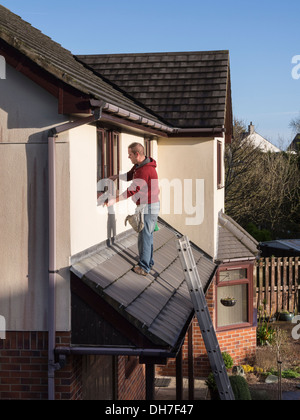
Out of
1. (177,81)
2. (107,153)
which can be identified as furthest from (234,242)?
(107,153)

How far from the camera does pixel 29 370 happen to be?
23.6 ft

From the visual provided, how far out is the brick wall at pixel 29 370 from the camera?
23.2 ft

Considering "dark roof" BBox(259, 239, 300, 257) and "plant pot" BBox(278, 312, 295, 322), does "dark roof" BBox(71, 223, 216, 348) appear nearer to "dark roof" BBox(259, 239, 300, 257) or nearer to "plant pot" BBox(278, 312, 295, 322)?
"plant pot" BBox(278, 312, 295, 322)

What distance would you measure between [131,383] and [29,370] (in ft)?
14.7

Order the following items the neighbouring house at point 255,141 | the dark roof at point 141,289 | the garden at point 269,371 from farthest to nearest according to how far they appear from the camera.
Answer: the neighbouring house at point 255,141 < the garden at point 269,371 < the dark roof at point 141,289

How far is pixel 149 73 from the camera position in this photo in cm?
1534

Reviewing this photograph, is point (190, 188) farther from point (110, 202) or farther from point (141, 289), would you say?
point (141, 289)

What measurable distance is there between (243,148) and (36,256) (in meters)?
21.1

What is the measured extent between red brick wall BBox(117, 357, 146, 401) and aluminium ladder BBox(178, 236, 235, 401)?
2.81 metres

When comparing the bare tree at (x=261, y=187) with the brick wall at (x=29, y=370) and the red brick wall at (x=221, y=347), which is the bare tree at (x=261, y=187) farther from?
the brick wall at (x=29, y=370)

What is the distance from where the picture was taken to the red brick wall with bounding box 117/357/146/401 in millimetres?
10297

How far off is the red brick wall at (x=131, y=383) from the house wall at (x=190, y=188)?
128 inches

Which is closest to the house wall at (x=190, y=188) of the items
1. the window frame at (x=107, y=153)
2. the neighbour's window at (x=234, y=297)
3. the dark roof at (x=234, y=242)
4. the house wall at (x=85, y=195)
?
the dark roof at (x=234, y=242)

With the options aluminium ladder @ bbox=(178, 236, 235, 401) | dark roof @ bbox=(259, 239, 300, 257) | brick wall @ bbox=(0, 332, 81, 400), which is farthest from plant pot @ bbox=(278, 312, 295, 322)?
brick wall @ bbox=(0, 332, 81, 400)
